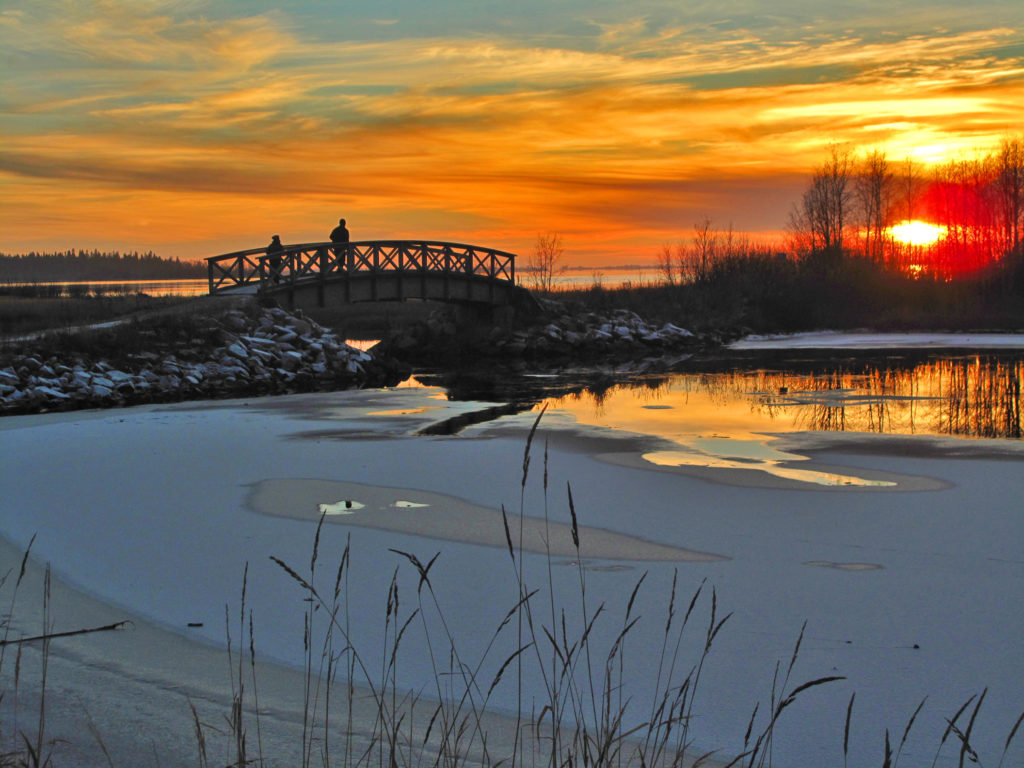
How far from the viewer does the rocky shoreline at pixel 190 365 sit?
20750mm

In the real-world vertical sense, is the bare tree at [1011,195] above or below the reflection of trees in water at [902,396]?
above

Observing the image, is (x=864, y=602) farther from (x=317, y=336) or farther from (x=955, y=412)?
(x=317, y=336)

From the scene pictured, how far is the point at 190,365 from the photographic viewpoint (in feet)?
80.5

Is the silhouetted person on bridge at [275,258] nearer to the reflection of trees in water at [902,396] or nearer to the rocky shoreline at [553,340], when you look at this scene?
the rocky shoreline at [553,340]

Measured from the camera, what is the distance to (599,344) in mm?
39969

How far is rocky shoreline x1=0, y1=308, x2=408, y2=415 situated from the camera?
68.1ft

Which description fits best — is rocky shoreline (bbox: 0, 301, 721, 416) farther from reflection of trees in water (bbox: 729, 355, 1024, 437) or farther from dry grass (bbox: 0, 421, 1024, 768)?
dry grass (bbox: 0, 421, 1024, 768)

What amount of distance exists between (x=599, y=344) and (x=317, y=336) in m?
14.0

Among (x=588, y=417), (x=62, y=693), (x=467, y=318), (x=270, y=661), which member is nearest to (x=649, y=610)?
(x=270, y=661)

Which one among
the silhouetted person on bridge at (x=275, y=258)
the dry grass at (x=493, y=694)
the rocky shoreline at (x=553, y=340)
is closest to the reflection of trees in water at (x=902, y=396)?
the dry grass at (x=493, y=694)

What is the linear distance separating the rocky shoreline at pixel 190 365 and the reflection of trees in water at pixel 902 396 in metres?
11.9

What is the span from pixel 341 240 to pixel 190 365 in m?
11.8

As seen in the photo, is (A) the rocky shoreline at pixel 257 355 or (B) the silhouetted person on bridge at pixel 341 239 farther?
(B) the silhouetted person on bridge at pixel 341 239

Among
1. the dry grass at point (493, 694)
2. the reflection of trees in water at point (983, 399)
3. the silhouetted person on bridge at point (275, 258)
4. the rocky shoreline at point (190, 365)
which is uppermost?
the silhouetted person on bridge at point (275, 258)
